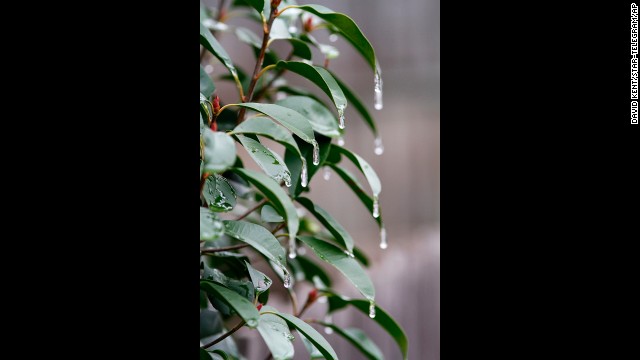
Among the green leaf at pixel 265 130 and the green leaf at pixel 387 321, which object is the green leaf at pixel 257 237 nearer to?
the green leaf at pixel 265 130

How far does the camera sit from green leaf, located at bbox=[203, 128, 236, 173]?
0.46m

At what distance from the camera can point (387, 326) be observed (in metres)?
0.86

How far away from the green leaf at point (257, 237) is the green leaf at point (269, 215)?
7 cm

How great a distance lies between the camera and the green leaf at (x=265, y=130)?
0.59 meters

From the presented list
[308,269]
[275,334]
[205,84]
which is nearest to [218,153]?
[275,334]

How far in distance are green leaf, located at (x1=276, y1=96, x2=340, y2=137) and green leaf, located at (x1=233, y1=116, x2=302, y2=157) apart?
14 centimetres

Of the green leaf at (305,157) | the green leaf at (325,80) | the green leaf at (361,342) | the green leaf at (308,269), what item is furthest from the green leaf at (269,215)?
the green leaf at (308,269)

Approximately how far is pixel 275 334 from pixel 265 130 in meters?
0.21

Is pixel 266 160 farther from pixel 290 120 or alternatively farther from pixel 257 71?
pixel 257 71

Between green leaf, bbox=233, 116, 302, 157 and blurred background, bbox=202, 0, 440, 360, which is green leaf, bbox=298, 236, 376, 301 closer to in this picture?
green leaf, bbox=233, 116, 302, 157

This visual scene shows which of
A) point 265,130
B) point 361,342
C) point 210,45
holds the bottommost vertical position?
point 361,342

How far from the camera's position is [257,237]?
1.98 feet

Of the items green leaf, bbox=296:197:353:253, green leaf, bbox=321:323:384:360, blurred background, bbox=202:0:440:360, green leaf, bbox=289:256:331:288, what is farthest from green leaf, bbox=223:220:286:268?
blurred background, bbox=202:0:440:360
